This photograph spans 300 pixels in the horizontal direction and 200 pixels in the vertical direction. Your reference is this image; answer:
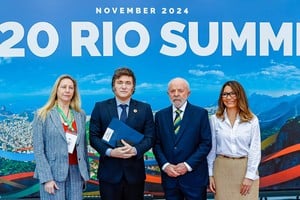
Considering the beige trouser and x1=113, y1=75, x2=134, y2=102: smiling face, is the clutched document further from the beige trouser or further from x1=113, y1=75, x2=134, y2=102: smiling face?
the beige trouser

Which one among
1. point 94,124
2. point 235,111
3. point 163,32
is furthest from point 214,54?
point 94,124

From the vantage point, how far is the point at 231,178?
2703mm

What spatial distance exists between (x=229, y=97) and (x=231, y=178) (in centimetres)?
50

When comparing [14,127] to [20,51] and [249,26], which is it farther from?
[249,26]

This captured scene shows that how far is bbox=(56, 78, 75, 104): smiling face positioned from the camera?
8.52 ft

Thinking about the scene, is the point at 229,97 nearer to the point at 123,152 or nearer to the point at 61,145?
the point at 123,152

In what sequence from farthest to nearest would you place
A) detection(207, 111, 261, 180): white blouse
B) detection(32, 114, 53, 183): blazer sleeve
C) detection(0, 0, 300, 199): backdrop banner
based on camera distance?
detection(0, 0, 300, 199): backdrop banner
detection(207, 111, 261, 180): white blouse
detection(32, 114, 53, 183): blazer sleeve

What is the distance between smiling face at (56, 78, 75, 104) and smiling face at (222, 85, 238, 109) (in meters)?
0.93

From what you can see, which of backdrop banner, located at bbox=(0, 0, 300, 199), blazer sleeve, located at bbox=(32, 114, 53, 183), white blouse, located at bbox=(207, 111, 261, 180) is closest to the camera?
blazer sleeve, located at bbox=(32, 114, 53, 183)

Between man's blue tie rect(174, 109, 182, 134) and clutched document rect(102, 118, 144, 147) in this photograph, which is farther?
man's blue tie rect(174, 109, 182, 134)

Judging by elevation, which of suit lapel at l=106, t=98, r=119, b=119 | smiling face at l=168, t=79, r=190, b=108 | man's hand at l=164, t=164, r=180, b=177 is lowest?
man's hand at l=164, t=164, r=180, b=177

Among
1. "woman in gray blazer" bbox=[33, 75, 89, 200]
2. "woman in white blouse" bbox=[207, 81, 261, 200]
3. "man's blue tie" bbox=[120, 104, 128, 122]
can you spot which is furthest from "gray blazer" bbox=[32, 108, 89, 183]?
"woman in white blouse" bbox=[207, 81, 261, 200]

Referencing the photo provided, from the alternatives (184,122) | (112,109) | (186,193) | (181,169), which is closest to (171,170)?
(181,169)

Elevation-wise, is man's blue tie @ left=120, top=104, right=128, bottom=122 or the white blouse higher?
man's blue tie @ left=120, top=104, right=128, bottom=122
